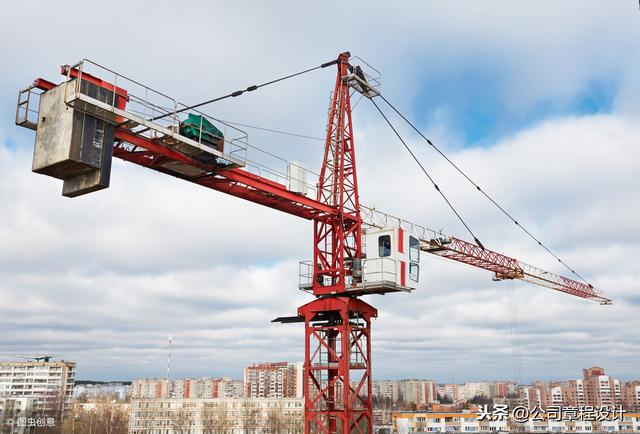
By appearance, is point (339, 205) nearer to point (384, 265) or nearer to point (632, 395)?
point (384, 265)

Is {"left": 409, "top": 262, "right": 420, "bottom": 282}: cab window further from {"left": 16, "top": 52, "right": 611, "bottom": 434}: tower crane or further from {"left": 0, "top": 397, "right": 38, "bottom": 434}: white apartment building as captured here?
{"left": 0, "top": 397, "right": 38, "bottom": 434}: white apartment building

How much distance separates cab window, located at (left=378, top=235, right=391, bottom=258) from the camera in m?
28.2

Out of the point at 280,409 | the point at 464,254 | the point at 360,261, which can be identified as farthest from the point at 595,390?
the point at 360,261

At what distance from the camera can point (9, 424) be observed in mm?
86375

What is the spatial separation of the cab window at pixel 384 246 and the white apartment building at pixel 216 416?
8453 cm

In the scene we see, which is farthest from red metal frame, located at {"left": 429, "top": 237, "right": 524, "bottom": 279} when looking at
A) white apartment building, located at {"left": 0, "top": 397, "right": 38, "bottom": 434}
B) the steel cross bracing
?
white apartment building, located at {"left": 0, "top": 397, "right": 38, "bottom": 434}

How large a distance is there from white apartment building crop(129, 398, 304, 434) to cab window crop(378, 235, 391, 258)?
84534 millimetres

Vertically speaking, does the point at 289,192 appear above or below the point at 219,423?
above

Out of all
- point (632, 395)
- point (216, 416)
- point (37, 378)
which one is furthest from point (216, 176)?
point (632, 395)

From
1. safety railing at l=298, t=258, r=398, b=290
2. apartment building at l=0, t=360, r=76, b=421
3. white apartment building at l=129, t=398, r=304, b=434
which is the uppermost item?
safety railing at l=298, t=258, r=398, b=290

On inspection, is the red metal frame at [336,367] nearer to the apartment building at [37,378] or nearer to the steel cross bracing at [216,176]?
the steel cross bracing at [216,176]

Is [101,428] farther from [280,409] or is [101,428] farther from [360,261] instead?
[360,261]

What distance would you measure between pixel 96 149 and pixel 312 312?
14.0 m

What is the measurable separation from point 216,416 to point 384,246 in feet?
309
